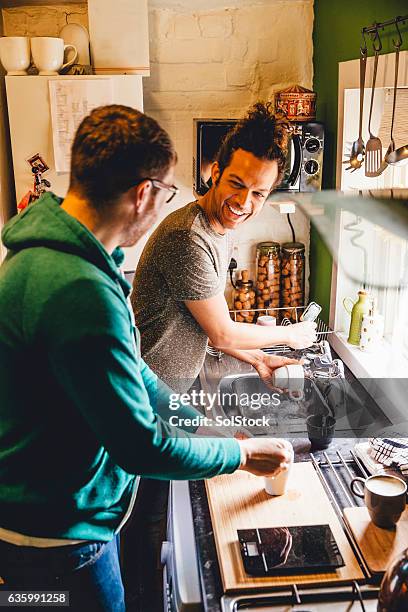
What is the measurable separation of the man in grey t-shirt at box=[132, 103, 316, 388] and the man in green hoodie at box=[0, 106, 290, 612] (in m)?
0.45

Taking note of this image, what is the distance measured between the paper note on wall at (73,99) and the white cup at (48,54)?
0.05 metres

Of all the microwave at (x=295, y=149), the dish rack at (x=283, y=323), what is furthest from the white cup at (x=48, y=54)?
the dish rack at (x=283, y=323)

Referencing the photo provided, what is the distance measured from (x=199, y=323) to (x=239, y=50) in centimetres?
135

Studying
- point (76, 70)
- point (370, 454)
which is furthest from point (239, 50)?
point (370, 454)

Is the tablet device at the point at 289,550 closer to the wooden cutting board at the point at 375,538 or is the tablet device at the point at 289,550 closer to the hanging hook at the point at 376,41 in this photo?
the wooden cutting board at the point at 375,538

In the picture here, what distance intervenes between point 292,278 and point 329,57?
0.81 metres

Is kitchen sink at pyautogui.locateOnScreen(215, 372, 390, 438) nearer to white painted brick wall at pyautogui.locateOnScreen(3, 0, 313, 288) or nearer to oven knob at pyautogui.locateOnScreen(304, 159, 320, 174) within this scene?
oven knob at pyautogui.locateOnScreen(304, 159, 320, 174)

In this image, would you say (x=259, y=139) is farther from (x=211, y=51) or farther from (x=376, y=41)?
(x=211, y=51)

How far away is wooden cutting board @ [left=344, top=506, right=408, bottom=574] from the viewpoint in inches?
41.5

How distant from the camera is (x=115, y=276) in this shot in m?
0.95

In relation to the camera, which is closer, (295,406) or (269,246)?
(295,406)

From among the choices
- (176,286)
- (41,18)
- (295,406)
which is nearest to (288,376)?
(295,406)

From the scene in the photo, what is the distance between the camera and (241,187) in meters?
1.43

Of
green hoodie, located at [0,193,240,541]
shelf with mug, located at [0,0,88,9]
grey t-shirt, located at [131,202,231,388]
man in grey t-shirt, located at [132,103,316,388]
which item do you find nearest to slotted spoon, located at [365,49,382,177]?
man in grey t-shirt, located at [132,103,316,388]
